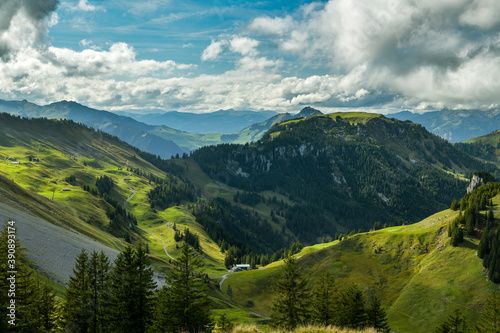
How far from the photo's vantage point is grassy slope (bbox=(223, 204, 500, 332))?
80819mm

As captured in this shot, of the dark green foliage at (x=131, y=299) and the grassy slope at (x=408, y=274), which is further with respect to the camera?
the grassy slope at (x=408, y=274)

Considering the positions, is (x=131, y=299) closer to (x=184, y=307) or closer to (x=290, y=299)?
(x=184, y=307)

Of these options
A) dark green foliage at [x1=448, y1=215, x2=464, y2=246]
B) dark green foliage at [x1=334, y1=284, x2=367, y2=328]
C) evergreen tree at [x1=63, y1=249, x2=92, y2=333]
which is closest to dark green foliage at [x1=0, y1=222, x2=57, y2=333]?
evergreen tree at [x1=63, y1=249, x2=92, y2=333]

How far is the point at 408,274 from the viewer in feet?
329

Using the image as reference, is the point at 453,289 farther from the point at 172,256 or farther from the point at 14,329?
the point at 172,256

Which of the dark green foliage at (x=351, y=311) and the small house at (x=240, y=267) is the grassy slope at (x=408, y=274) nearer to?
the small house at (x=240, y=267)

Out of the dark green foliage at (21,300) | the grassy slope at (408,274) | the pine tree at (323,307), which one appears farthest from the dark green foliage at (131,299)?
the grassy slope at (408,274)

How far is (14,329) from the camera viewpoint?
29641 millimetres

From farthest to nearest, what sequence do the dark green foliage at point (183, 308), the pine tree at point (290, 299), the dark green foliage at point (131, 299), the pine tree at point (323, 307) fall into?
the pine tree at point (323, 307) → the pine tree at point (290, 299) → the dark green foliage at point (131, 299) → the dark green foliage at point (183, 308)

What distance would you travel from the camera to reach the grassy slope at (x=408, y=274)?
265ft

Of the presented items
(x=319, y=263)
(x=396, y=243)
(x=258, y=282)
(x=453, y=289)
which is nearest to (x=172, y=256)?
(x=258, y=282)

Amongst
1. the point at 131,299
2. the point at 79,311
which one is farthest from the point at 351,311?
the point at 79,311

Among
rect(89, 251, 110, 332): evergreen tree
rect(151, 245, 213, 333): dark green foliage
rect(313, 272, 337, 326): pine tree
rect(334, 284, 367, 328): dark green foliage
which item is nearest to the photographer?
rect(151, 245, 213, 333): dark green foliage

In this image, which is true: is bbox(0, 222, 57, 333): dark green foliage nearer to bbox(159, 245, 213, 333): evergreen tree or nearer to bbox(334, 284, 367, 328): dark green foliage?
bbox(159, 245, 213, 333): evergreen tree
